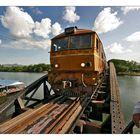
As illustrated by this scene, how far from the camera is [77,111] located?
11.0 feet

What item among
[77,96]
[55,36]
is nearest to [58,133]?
[77,96]

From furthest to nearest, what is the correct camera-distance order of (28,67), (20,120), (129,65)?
1. (129,65)
2. (28,67)
3. (20,120)

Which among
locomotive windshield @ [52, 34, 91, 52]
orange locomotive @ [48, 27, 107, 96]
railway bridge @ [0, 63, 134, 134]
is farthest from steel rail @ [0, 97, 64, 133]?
locomotive windshield @ [52, 34, 91, 52]

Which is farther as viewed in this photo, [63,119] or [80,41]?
[80,41]

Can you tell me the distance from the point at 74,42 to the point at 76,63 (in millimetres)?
602

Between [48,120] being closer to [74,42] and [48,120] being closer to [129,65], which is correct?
[74,42]

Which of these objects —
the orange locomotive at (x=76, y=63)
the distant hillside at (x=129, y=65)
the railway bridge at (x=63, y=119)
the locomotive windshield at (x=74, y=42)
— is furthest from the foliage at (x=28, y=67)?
the distant hillside at (x=129, y=65)

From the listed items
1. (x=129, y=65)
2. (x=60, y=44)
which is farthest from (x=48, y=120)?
(x=129, y=65)

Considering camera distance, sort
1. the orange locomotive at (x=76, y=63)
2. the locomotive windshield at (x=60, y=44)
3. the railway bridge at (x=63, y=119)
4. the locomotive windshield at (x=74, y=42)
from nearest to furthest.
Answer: the railway bridge at (x=63, y=119), the orange locomotive at (x=76, y=63), the locomotive windshield at (x=74, y=42), the locomotive windshield at (x=60, y=44)

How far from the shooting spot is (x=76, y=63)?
15.2ft

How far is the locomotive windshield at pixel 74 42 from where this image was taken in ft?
15.1

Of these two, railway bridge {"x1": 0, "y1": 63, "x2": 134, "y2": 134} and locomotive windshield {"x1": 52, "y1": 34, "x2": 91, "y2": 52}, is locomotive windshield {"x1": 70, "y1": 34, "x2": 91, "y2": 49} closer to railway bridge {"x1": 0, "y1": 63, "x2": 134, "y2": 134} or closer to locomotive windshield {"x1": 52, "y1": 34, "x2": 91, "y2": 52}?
locomotive windshield {"x1": 52, "y1": 34, "x2": 91, "y2": 52}

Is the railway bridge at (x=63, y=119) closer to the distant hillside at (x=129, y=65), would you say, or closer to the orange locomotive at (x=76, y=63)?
the orange locomotive at (x=76, y=63)
